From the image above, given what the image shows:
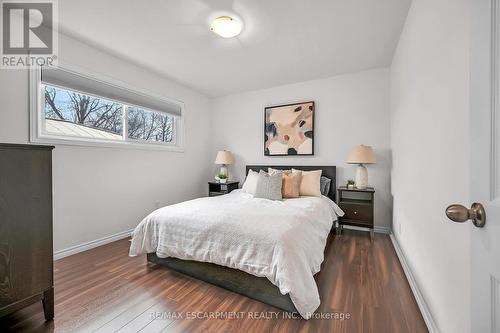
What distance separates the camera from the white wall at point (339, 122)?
127 inches

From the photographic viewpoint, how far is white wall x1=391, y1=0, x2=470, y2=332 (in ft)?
3.16

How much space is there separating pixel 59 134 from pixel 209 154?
8.51ft

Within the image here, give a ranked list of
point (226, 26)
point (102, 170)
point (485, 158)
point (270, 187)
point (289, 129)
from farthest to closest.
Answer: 1. point (289, 129)
2. point (270, 187)
3. point (102, 170)
4. point (226, 26)
5. point (485, 158)

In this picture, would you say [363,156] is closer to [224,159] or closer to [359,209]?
[359,209]

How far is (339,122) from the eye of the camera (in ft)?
11.5

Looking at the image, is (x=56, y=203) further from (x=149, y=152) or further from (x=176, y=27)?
(x=176, y=27)

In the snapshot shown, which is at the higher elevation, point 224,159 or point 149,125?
point 149,125

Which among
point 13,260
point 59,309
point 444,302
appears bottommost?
point 59,309

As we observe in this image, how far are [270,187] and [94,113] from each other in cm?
254

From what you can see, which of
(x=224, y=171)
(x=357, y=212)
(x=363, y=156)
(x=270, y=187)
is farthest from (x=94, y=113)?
(x=357, y=212)

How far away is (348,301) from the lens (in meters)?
1.64

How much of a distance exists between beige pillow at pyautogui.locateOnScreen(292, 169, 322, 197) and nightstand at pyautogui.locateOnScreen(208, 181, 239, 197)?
1497 mm

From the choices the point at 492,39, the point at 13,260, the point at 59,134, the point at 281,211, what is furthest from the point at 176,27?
the point at 492,39

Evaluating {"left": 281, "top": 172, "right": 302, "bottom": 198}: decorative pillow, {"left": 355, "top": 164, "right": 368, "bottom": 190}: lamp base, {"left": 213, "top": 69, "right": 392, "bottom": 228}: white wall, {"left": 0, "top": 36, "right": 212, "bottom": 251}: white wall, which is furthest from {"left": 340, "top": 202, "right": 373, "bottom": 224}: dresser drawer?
{"left": 0, "top": 36, "right": 212, "bottom": 251}: white wall
